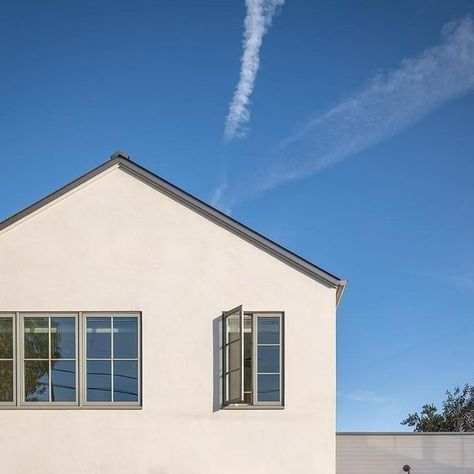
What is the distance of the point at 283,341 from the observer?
12.7m

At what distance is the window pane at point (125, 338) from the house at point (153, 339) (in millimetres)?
27

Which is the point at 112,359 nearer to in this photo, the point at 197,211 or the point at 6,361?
the point at 6,361

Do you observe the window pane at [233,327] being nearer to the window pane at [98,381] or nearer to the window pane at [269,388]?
the window pane at [269,388]

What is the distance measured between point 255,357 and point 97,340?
3.06m

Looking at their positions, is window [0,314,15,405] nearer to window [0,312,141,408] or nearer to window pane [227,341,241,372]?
window [0,312,141,408]

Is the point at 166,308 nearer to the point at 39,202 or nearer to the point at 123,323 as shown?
→ the point at 123,323

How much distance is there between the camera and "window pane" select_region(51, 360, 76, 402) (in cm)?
1259

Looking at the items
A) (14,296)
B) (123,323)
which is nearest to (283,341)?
(123,323)

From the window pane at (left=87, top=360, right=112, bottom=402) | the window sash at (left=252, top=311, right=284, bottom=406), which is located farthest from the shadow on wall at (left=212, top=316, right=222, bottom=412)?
the window pane at (left=87, top=360, right=112, bottom=402)

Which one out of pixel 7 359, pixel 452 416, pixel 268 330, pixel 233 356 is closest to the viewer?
pixel 233 356

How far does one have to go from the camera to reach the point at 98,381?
12.6m

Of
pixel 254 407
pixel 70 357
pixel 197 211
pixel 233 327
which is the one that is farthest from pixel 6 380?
pixel 197 211

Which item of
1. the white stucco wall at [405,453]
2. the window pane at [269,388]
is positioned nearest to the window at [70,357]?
the window pane at [269,388]

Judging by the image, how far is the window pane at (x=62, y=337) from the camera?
1268 centimetres
